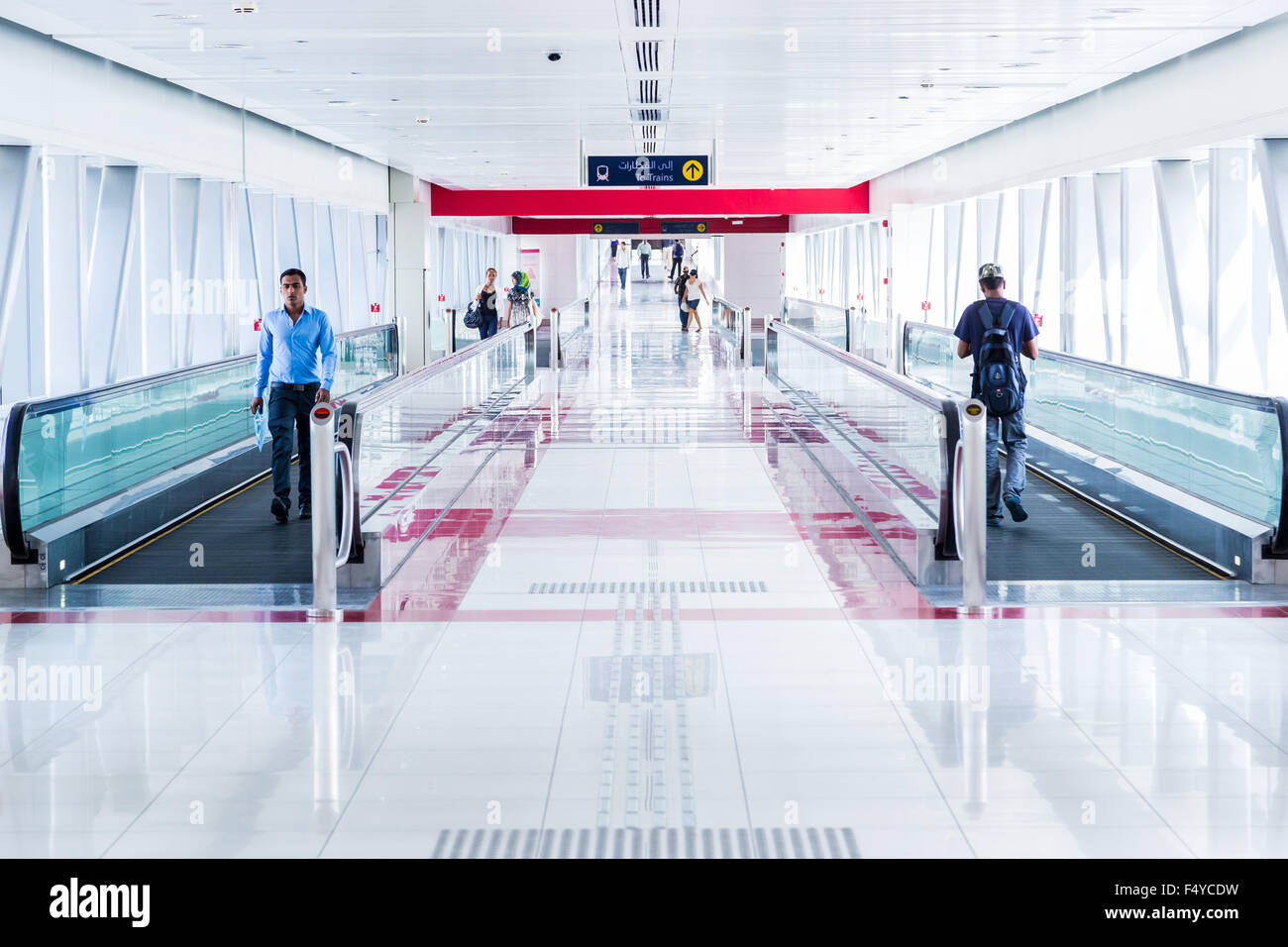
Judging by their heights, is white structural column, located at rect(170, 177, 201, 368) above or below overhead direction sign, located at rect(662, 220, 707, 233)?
below

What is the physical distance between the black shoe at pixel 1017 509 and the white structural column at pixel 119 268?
10174 mm

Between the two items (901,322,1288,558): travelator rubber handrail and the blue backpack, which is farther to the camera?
the blue backpack

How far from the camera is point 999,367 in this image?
30.6 ft

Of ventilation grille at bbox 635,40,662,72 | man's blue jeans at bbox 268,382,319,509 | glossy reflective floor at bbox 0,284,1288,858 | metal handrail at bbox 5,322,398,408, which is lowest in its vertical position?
glossy reflective floor at bbox 0,284,1288,858

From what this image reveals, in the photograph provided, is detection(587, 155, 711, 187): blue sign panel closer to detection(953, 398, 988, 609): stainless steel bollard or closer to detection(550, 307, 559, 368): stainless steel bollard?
detection(550, 307, 559, 368): stainless steel bollard

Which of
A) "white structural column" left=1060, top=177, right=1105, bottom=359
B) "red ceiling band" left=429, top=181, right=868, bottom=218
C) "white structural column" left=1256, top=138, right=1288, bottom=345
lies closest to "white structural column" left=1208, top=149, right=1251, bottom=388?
"white structural column" left=1256, top=138, right=1288, bottom=345

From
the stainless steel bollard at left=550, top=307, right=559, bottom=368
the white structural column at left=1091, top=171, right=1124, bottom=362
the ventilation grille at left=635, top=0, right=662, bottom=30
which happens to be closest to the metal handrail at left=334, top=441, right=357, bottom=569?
the ventilation grille at left=635, top=0, right=662, bottom=30

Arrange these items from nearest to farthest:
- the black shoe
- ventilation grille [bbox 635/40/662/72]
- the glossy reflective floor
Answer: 1. the glossy reflective floor
2. the black shoe
3. ventilation grille [bbox 635/40/662/72]

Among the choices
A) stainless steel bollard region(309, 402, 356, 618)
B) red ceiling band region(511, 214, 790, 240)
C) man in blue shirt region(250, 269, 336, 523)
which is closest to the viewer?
stainless steel bollard region(309, 402, 356, 618)

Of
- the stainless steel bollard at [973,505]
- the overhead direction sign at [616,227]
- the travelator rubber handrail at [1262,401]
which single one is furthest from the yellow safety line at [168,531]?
the overhead direction sign at [616,227]

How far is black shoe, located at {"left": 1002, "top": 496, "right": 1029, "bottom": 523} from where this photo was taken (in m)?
9.85

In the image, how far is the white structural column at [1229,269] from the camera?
46.6 feet

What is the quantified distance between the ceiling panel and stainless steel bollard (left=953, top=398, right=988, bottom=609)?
3485 mm

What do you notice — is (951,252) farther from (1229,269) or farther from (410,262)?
(1229,269)
